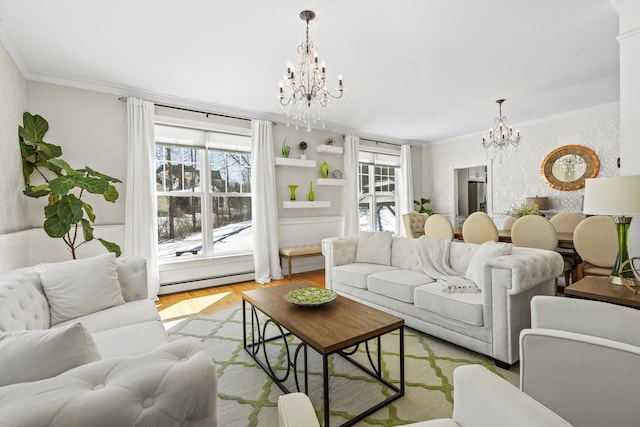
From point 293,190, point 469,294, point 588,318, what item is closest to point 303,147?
point 293,190

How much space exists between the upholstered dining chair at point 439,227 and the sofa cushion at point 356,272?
138cm

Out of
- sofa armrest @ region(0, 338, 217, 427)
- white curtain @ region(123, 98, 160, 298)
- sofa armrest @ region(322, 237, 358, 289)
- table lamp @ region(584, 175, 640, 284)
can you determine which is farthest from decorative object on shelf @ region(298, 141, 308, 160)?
sofa armrest @ region(0, 338, 217, 427)

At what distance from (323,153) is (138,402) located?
5194mm

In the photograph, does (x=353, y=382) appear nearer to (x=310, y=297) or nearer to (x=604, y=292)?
(x=310, y=297)

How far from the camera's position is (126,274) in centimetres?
243

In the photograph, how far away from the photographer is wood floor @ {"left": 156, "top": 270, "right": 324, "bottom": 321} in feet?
11.4

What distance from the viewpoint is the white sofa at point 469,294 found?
82.5 inches

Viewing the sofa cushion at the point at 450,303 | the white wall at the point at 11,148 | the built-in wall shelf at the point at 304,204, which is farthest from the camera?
the built-in wall shelf at the point at 304,204

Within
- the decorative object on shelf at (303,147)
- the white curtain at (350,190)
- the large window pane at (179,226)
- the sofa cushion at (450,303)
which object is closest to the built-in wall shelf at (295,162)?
the decorative object on shelf at (303,147)

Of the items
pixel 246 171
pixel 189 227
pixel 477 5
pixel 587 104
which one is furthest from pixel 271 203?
pixel 587 104

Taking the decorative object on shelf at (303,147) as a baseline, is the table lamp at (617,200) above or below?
below

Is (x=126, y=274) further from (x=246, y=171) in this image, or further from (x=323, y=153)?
(x=323, y=153)

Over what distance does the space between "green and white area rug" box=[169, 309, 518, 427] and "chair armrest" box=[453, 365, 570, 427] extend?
32.5 inches

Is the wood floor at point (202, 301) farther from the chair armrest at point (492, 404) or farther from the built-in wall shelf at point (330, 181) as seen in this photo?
the chair armrest at point (492, 404)
